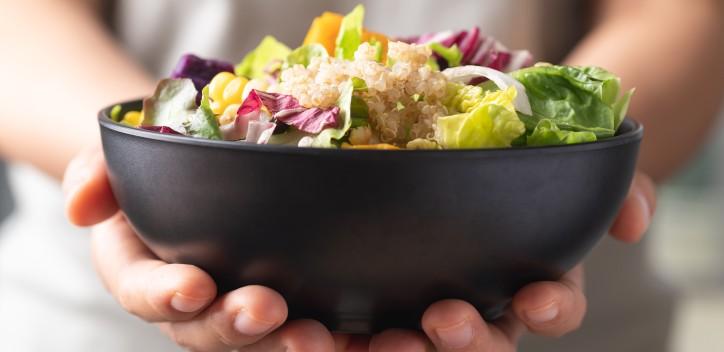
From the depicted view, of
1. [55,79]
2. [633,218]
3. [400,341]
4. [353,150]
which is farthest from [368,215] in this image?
[55,79]

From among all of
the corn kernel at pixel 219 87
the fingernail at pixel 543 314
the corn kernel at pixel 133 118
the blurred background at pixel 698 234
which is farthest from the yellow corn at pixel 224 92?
the blurred background at pixel 698 234

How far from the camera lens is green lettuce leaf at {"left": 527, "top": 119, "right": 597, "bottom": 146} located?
677 mm

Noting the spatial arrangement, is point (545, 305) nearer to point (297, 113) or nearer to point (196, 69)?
point (297, 113)

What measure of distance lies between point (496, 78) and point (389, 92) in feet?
0.35

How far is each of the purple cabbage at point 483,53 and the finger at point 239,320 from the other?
39 centimetres

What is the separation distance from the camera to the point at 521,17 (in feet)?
4.50

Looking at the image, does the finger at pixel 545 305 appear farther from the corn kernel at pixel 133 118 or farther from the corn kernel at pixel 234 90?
the corn kernel at pixel 133 118

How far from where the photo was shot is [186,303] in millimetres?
681

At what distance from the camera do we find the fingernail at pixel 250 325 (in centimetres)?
65

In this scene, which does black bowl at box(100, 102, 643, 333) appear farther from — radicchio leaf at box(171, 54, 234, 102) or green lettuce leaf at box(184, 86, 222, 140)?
radicchio leaf at box(171, 54, 234, 102)

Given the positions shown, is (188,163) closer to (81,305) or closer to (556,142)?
(556,142)

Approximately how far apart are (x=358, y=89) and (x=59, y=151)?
636mm

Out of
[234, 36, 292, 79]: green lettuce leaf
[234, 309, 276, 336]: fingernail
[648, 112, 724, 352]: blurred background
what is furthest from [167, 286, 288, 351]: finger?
[648, 112, 724, 352]: blurred background

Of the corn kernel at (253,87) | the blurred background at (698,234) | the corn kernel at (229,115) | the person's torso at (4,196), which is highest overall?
→ the corn kernel at (253,87)
